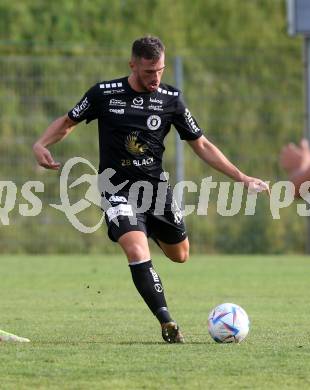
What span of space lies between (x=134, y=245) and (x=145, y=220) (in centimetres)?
51

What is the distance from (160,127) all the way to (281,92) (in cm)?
1252

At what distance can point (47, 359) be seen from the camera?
746 cm

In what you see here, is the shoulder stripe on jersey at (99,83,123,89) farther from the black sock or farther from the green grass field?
the green grass field

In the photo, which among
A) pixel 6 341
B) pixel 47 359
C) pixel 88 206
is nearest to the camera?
pixel 47 359

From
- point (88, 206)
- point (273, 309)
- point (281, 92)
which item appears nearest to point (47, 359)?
point (273, 309)

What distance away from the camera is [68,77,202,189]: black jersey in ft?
29.5

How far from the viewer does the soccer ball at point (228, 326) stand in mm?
8414

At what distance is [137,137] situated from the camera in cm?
904

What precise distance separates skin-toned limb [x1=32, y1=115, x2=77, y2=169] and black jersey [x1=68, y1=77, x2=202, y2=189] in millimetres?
87

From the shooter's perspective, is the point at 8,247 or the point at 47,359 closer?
the point at 47,359

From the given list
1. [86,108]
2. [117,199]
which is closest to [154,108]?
[86,108]

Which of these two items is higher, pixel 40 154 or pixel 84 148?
pixel 40 154

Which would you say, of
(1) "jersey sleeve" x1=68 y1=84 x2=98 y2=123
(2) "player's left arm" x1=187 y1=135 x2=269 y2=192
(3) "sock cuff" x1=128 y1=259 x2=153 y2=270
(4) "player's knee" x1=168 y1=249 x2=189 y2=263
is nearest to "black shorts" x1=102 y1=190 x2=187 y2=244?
(4) "player's knee" x1=168 y1=249 x2=189 y2=263

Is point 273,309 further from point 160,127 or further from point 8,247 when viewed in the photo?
point 8,247
